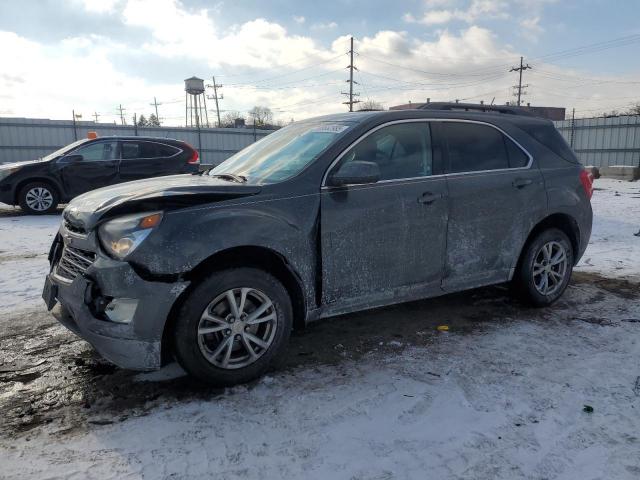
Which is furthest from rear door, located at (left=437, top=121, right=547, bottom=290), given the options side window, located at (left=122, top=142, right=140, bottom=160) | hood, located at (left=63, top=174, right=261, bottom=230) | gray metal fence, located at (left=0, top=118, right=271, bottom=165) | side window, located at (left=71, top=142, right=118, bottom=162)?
gray metal fence, located at (left=0, top=118, right=271, bottom=165)

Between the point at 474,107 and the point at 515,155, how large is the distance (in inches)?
22.4

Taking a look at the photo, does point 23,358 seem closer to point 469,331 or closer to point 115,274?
point 115,274

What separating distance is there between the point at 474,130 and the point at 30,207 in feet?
31.6

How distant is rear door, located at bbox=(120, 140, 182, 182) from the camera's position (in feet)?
36.3

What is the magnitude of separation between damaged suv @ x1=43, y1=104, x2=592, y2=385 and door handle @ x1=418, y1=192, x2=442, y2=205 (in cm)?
1

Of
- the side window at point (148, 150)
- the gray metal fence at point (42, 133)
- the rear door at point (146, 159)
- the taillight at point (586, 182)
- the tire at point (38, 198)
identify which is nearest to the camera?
the taillight at point (586, 182)

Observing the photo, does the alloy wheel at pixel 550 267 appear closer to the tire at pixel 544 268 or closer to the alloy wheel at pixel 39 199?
the tire at pixel 544 268

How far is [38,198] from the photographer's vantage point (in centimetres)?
1058

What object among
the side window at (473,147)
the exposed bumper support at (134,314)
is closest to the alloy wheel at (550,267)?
the side window at (473,147)

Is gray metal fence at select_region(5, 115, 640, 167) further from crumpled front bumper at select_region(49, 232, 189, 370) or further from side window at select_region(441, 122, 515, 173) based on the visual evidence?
crumpled front bumper at select_region(49, 232, 189, 370)

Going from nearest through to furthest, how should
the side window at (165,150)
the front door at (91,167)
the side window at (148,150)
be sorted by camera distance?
the front door at (91,167), the side window at (148,150), the side window at (165,150)

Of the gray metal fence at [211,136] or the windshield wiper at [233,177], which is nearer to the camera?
the windshield wiper at [233,177]

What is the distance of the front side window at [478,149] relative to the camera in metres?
4.17

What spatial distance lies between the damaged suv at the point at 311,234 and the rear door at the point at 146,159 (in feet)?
24.1
